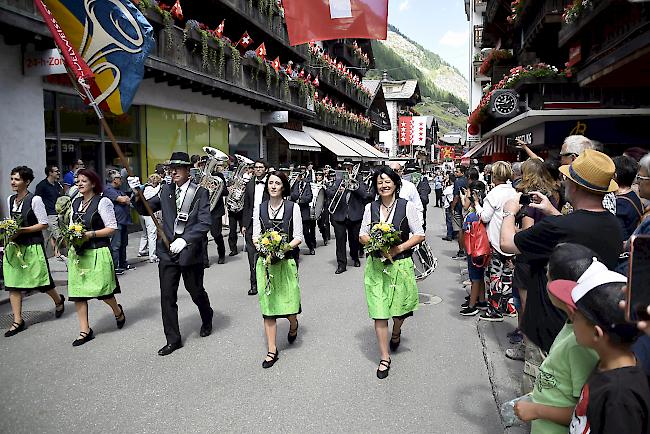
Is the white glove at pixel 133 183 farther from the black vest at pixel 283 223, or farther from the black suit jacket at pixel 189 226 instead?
the black vest at pixel 283 223

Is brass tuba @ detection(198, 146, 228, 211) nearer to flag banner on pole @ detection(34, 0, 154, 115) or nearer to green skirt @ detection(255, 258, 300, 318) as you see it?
flag banner on pole @ detection(34, 0, 154, 115)

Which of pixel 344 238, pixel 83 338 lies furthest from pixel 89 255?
pixel 344 238

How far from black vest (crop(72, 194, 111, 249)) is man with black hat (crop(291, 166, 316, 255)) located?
585 cm

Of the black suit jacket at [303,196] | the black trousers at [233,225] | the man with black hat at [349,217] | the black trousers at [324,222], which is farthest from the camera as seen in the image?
the black trousers at [324,222]

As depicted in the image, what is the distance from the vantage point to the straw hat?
3.00 metres

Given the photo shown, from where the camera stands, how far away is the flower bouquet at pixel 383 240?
198 inches

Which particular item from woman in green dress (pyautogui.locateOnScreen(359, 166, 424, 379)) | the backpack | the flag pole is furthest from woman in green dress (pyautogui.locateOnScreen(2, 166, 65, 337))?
the backpack

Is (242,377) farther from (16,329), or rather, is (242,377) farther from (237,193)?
(237,193)

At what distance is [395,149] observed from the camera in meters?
73.8

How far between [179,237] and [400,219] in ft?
7.65

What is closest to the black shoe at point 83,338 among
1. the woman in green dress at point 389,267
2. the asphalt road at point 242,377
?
the asphalt road at point 242,377

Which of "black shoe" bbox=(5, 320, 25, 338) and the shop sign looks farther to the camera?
the shop sign

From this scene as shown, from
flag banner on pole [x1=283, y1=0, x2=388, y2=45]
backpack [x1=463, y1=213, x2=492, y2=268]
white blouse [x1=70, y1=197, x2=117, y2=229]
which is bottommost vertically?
backpack [x1=463, y1=213, x2=492, y2=268]

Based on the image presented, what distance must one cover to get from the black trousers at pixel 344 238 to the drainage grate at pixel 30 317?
201 inches
